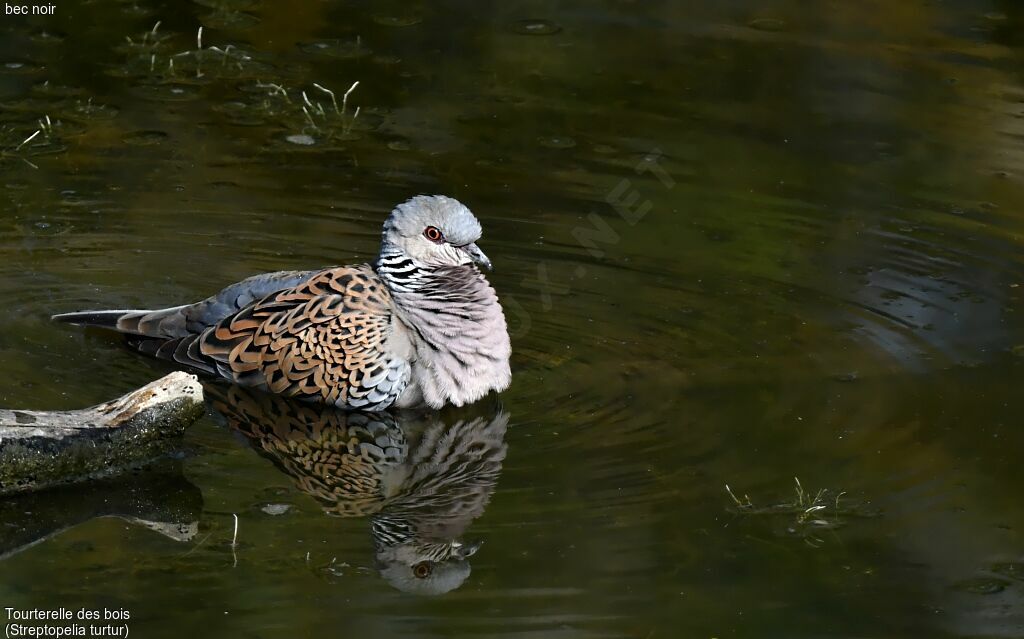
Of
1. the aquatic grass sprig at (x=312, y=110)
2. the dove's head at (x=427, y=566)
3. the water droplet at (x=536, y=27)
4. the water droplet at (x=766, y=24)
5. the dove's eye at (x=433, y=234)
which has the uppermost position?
the water droplet at (x=766, y=24)

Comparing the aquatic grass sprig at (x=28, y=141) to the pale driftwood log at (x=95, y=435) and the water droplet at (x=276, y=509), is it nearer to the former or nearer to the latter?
the pale driftwood log at (x=95, y=435)

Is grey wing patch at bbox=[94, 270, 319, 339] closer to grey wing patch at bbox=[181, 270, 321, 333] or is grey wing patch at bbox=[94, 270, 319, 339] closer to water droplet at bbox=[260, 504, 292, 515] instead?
grey wing patch at bbox=[181, 270, 321, 333]

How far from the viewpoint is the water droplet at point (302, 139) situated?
9.95 meters

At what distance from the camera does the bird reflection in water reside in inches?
232

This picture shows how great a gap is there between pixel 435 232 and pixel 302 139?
2822mm

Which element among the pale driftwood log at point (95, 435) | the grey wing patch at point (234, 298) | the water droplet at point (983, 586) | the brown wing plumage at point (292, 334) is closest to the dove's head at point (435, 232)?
the brown wing plumage at point (292, 334)

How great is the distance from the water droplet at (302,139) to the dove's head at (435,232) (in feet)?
8.71

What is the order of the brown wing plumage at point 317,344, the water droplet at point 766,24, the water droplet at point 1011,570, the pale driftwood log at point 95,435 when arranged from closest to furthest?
the water droplet at point 1011,570
the pale driftwood log at point 95,435
the brown wing plumage at point 317,344
the water droplet at point 766,24

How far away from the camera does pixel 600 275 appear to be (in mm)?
8469

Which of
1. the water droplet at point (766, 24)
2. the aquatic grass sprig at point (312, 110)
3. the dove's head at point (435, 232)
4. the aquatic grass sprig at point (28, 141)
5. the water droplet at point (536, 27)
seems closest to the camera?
the dove's head at point (435, 232)

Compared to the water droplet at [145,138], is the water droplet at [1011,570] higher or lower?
lower

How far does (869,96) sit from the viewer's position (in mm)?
10891

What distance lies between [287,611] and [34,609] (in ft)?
2.60

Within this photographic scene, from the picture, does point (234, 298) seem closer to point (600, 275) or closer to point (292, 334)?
point (292, 334)
